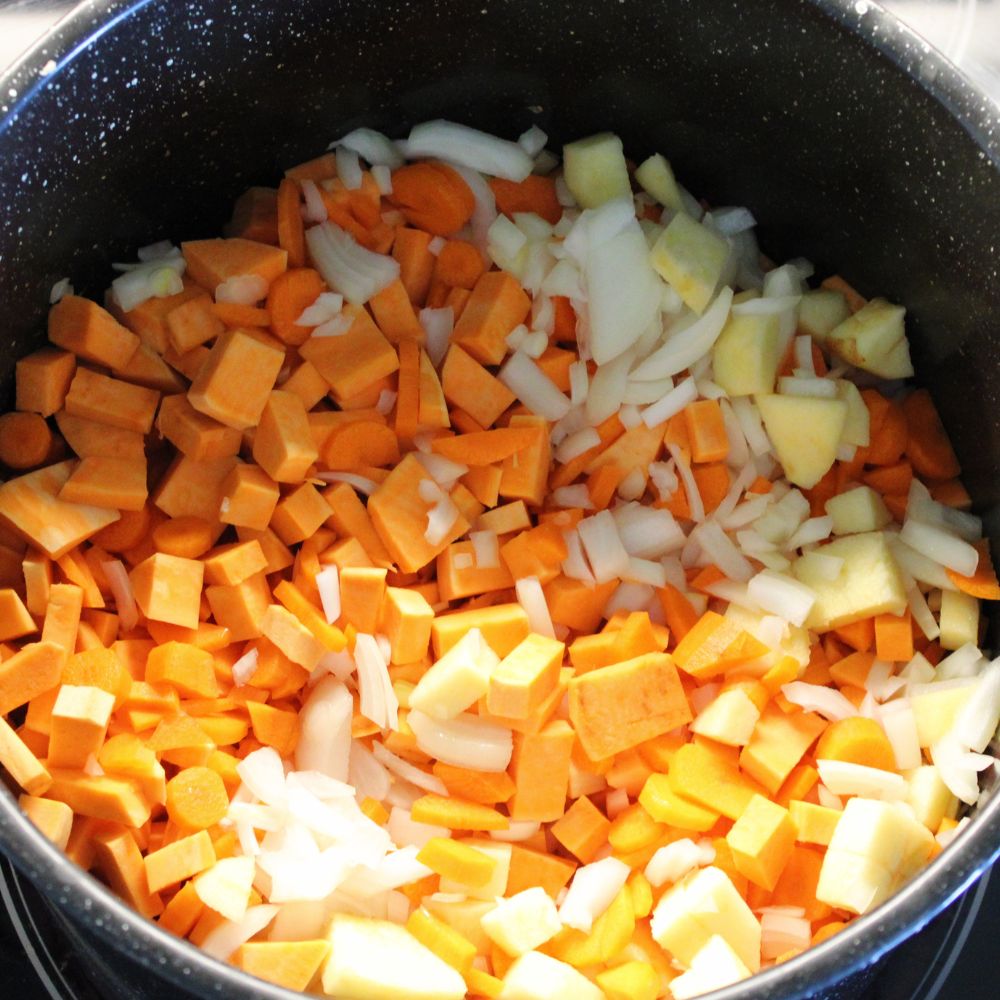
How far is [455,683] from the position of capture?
4.97 ft

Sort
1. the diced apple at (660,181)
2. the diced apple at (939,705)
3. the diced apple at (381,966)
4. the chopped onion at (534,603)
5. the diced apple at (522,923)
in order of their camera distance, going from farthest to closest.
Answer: the diced apple at (660,181) < the chopped onion at (534,603) < the diced apple at (939,705) < the diced apple at (522,923) < the diced apple at (381,966)

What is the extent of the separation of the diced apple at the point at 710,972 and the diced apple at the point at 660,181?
102cm

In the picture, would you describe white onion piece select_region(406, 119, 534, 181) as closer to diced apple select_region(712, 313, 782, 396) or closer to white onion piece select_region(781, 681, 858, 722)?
diced apple select_region(712, 313, 782, 396)

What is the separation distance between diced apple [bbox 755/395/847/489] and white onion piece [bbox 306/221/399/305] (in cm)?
57

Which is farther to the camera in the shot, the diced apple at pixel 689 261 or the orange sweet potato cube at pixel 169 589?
the diced apple at pixel 689 261

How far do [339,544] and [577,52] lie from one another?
751mm

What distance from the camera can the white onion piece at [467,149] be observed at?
1.70 meters

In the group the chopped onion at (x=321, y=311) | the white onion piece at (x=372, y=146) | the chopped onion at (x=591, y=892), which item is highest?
the white onion piece at (x=372, y=146)

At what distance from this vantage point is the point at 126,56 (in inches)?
55.7

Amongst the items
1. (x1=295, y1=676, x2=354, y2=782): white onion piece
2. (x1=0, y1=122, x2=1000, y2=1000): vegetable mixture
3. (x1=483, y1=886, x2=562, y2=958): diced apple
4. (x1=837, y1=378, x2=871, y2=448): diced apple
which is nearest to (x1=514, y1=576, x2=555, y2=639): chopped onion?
(x1=0, y1=122, x2=1000, y2=1000): vegetable mixture

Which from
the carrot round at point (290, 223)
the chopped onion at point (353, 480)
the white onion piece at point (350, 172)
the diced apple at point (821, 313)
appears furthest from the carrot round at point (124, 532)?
the diced apple at point (821, 313)

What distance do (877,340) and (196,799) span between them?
110 centimetres

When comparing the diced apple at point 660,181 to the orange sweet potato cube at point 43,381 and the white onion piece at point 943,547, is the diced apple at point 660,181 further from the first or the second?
the orange sweet potato cube at point 43,381

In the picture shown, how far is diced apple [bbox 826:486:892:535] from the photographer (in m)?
1.67
